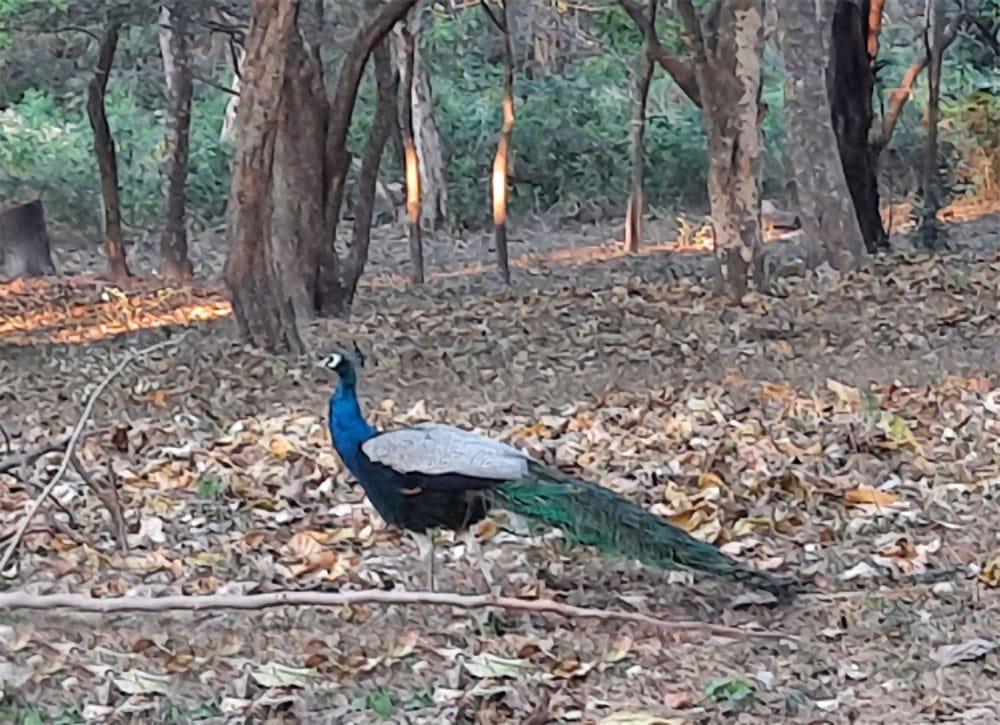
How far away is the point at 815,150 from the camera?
43.9 ft

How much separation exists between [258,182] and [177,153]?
8.36 metres

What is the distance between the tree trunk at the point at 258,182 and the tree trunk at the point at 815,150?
16.1ft

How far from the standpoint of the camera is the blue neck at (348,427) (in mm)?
5266

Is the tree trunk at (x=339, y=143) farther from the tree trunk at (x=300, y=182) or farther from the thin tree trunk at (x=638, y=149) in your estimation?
the thin tree trunk at (x=638, y=149)

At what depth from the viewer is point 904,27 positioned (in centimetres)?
2728

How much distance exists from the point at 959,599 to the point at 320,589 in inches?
74.0

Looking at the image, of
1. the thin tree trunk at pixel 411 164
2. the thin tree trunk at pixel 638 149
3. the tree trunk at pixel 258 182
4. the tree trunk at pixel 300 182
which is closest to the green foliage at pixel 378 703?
the tree trunk at pixel 258 182

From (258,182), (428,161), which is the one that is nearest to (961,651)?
(258,182)

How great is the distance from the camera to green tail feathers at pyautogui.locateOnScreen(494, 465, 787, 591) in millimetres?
4828

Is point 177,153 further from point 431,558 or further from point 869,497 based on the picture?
point 431,558

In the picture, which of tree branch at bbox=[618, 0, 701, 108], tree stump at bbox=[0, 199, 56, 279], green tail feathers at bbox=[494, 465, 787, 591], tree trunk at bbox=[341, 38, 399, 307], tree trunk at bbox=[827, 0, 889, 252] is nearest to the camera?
green tail feathers at bbox=[494, 465, 787, 591]

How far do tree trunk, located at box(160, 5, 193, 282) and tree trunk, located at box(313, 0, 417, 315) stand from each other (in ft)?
16.6

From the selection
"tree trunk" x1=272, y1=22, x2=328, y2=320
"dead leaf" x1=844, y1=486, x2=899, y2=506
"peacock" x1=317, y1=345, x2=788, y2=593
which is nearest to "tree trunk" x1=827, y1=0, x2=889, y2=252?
"tree trunk" x1=272, y1=22, x2=328, y2=320

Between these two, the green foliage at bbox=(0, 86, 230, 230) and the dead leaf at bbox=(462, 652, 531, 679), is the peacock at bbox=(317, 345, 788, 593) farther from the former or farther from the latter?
the green foliage at bbox=(0, 86, 230, 230)
